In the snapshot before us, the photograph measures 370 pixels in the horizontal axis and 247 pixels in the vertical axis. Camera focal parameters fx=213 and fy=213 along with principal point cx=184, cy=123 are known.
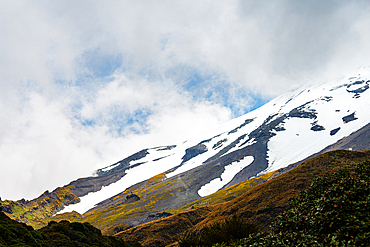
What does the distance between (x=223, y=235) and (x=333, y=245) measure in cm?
806

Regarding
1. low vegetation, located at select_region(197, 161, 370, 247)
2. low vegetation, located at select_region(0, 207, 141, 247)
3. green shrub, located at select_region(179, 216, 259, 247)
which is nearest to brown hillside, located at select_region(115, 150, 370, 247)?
low vegetation, located at select_region(0, 207, 141, 247)

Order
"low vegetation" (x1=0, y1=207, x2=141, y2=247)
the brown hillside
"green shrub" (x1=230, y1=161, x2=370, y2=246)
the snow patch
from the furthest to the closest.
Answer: the snow patch < the brown hillside < "low vegetation" (x1=0, y1=207, x2=141, y2=247) < "green shrub" (x1=230, y1=161, x2=370, y2=246)

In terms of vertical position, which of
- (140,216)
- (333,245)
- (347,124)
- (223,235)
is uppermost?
(333,245)

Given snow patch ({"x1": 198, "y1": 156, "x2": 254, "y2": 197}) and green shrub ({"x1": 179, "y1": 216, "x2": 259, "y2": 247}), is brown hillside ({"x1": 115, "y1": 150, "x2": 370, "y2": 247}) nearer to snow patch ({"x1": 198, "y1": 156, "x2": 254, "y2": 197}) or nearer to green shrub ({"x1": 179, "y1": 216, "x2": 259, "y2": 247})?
green shrub ({"x1": 179, "y1": 216, "x2": 259, "y2": 247})

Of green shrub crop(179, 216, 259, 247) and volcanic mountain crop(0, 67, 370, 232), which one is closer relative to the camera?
green shrub crop(179, 216, 259, 247)

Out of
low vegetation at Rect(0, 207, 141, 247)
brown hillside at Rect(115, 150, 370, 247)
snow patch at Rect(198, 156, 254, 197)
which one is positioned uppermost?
low vegetation at Rect(0, 207, 141, 247)

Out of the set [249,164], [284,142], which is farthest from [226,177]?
[284,142]

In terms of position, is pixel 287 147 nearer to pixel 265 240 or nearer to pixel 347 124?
pixel 347 124

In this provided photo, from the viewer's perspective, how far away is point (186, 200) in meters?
109

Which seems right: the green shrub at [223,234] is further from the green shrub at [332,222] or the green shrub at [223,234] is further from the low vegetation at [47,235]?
the low vegetation at [47,235]

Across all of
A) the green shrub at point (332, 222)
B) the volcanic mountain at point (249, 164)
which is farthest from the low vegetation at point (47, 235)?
the volcanic mountain at point (249, 164)

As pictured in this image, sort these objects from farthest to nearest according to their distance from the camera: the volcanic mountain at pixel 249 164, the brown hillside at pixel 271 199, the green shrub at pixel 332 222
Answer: the volcanic mountain at pixel 249 164
the brown hillside at pixel 271 199
the green shrub at pixel 332 222

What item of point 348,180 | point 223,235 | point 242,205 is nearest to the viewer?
point 348,180

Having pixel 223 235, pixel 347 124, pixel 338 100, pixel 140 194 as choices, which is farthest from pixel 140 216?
pixel 338 100
